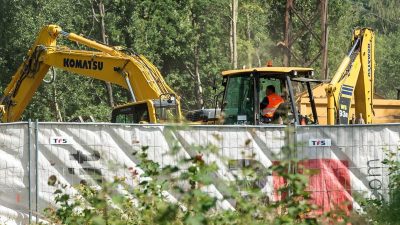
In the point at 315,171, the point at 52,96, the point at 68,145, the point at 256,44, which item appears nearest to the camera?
the point at 315,171

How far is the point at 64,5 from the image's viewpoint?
54531 millimetres

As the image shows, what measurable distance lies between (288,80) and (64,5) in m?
33.9

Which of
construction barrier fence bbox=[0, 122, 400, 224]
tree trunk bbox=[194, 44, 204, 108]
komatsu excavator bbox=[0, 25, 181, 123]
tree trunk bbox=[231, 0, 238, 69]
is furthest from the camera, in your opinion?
tree trunk bbox=[194, 44, 204, 108]

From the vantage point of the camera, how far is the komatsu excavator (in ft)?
84.1

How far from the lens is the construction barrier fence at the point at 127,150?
1625 centimetres

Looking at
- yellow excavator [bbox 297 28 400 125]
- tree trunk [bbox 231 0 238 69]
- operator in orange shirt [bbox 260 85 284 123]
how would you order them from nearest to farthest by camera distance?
operator in orange shirt [bbox 260 85 284 123], yellow excavator [bbox 297 28 400 125], tree trunk [bbox 231 0 238 69]

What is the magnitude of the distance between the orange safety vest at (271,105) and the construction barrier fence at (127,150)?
16.2ft

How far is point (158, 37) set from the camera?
59969 mm

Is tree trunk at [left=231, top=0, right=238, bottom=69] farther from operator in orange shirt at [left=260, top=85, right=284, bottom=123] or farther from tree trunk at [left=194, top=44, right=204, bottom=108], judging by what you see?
operator in orange shirt at [left=260, top=85, right=284, bottom=123]

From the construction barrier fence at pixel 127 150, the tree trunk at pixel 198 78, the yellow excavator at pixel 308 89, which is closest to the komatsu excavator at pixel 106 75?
the yellow excavator at pixel 308 89

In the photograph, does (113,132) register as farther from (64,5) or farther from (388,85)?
(388,85)

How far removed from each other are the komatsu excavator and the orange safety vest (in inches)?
120

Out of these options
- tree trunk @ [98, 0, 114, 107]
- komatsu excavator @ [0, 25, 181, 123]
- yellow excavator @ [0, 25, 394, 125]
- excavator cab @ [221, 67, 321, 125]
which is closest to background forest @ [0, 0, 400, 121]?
tree trunk @ [98, 0, 114, 107]

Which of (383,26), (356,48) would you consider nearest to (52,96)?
(356,48)
